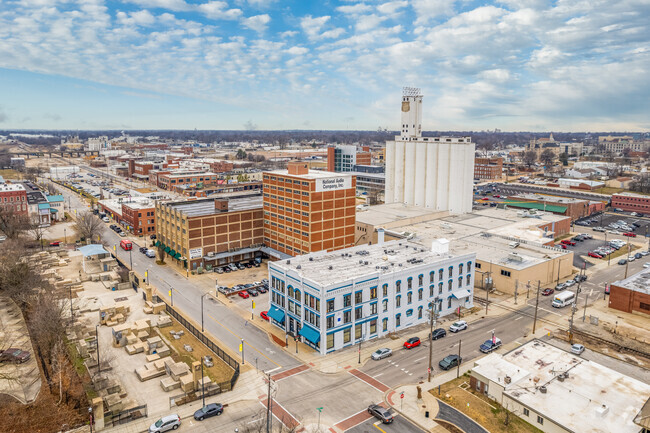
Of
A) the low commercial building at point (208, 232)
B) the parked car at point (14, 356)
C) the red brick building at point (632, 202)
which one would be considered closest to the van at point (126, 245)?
the low commercial building at point (208, 232)

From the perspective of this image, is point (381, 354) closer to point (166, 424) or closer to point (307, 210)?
point (166, 424)

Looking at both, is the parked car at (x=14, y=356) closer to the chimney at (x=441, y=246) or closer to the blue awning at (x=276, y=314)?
the blue awning at (x=276, y=314)

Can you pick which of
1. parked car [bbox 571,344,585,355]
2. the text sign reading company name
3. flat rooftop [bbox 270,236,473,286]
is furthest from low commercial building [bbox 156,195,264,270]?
parked car [bbox 571,344,585,355]

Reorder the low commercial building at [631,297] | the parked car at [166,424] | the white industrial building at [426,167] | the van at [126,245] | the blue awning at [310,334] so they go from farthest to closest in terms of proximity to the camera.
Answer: the white industrial building at [426,167] < the van at [126,245] < the low commercial building at [631,297] < the blue awning at [310,334] < the parked car at [166,424]

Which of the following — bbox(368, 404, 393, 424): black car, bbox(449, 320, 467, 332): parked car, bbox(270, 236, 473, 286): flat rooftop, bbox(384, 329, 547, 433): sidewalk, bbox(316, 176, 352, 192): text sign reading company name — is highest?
bbox(316, 176, 352, 192): text sign reading company name

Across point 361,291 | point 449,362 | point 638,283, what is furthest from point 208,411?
point 638,283

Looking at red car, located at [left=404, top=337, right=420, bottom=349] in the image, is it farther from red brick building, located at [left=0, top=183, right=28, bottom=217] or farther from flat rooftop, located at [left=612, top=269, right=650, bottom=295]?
red brick building, located at [left=0, top=183, right=28, bottom=217]

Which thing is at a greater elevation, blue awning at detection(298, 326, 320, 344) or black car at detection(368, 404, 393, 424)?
blue awning at detection(298, 326, 320, 344)
